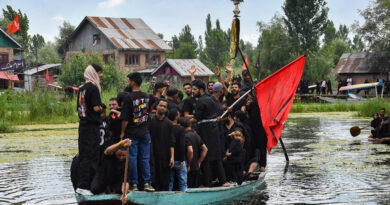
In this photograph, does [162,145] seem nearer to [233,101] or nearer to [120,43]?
[233,101]

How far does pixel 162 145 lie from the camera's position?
9805mm

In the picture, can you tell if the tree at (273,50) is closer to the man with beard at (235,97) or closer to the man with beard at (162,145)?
the man with beard at (235,97)

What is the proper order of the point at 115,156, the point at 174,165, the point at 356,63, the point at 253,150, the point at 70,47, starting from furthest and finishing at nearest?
the point at 70,47 < the point at 356,63 < the point at 253,150 < the point at 174,165 < the point at 115,156

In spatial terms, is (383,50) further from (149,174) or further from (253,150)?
(149,174)

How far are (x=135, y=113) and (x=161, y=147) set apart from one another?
2.82 feet

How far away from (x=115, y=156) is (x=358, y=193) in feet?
15.5

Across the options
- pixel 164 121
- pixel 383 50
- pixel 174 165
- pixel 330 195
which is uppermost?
pixel 383 50

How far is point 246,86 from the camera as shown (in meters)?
14.0

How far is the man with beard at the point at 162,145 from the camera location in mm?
9742

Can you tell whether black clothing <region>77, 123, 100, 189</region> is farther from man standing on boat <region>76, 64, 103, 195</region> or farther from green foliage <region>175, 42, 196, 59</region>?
green foliage <region>175, 42, 196, 59</region>

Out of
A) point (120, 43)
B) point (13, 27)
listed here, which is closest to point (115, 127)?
point (13, 27)

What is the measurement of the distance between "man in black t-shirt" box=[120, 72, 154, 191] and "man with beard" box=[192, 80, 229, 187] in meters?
1.77

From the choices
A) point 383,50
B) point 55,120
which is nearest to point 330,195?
point 55,120

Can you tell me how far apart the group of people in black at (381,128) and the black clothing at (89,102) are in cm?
1237
